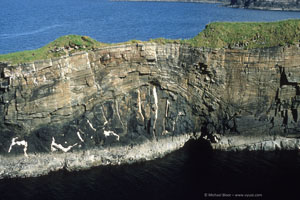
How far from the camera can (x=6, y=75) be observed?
40719 mm

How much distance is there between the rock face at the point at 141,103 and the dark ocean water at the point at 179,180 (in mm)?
2192

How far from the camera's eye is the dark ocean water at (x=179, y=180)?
38469 millimetres

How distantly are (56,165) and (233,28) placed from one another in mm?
32452

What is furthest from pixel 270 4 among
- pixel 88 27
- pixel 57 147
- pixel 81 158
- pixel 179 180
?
pixel 57 147

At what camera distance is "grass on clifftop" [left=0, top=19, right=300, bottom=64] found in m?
44.2

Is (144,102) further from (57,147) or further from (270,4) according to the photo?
(270,4)

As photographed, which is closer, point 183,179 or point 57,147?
point 183,179

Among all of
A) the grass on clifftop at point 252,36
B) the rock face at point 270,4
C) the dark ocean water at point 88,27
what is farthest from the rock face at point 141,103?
the rock face at point 270,4

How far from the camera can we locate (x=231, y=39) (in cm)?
4666

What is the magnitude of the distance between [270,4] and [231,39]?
115 meters

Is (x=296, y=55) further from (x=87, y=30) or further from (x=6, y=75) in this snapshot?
(x=87, y=30)

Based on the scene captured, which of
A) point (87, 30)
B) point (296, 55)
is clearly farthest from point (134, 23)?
point (296, 55)

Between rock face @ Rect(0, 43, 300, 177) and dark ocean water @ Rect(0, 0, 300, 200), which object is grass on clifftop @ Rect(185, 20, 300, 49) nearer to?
rock face @ Rect(0, 43, 300, 177)


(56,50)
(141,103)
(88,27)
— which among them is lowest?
(141,103)
